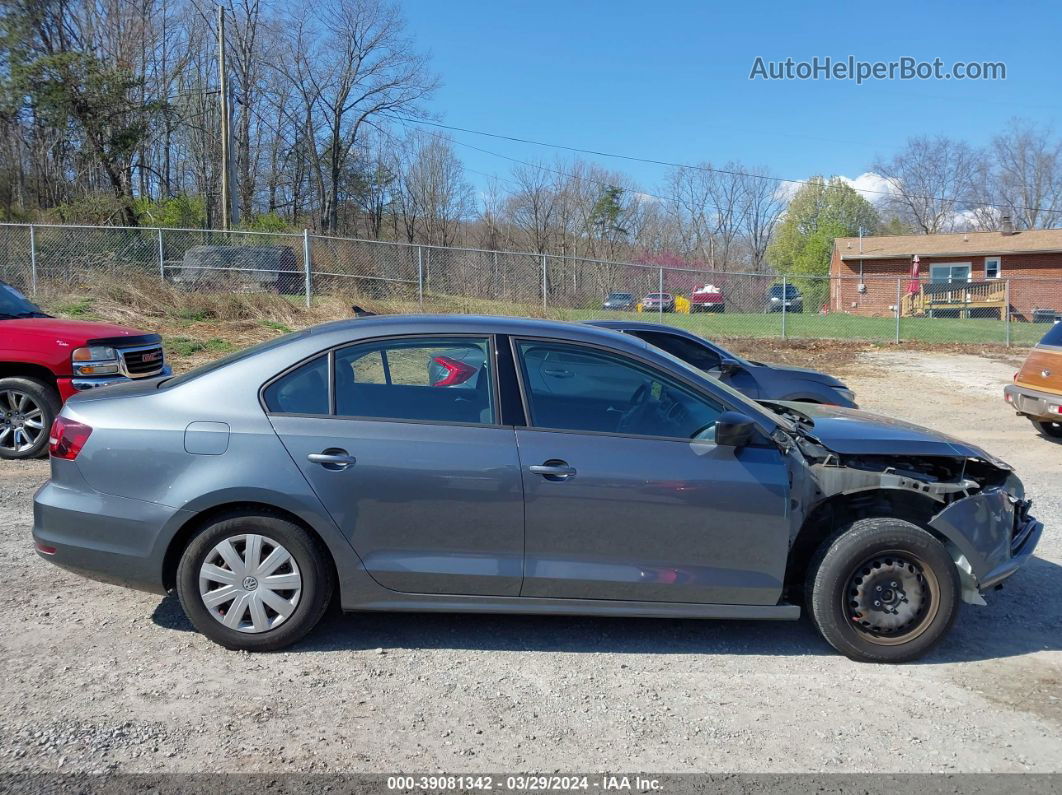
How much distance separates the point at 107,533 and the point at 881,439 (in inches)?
154

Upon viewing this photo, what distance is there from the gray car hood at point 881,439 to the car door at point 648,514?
0.49 metres

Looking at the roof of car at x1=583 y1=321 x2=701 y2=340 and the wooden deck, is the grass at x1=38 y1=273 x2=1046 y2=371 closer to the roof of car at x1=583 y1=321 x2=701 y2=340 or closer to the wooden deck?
the roof of car at x1=583 y1=321 x2=701 y2=340

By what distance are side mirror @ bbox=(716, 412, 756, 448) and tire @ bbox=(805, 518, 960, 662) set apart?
72 cm

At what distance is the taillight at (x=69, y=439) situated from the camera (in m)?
4.06

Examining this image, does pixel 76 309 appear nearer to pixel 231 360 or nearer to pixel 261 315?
pixel 261 315

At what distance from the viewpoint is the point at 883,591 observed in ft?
13.3

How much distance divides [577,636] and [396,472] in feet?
A: 4.35

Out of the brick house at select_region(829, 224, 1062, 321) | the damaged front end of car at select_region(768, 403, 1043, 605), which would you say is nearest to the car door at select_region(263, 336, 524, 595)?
the damaged front end of car at select_region(768, 403, 1043, 605)

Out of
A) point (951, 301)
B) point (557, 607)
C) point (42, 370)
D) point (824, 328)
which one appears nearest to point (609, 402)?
point (557, 607)

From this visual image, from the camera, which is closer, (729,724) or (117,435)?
(729,724)

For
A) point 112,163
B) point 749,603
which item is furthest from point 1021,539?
point 112,163

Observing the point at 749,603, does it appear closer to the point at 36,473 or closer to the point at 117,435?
the point at 117,435

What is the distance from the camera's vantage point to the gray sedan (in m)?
3.89

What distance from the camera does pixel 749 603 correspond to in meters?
4.02
